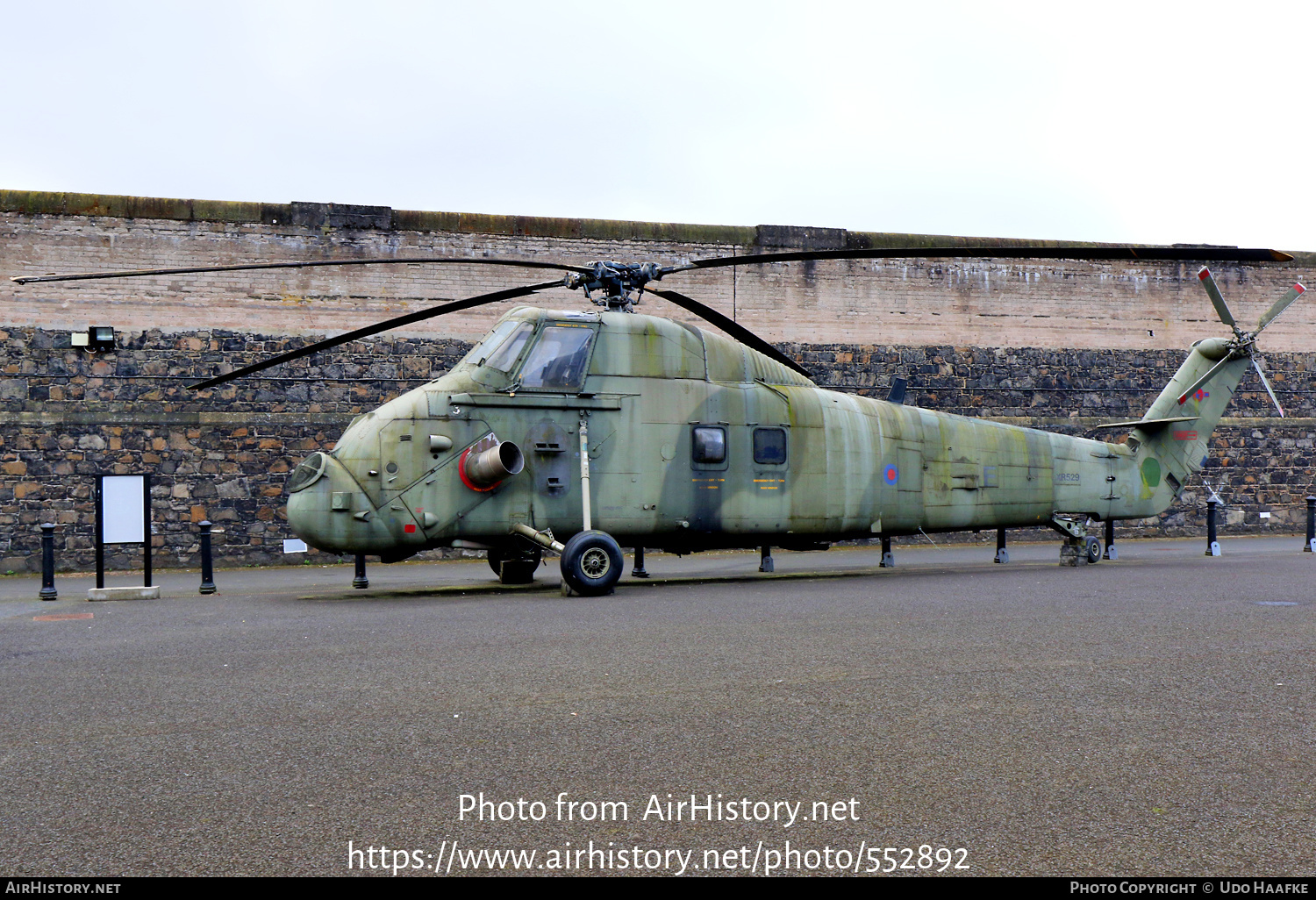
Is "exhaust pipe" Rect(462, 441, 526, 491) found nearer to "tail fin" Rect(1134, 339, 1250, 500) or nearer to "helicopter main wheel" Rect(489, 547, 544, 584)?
"helicopter main wheel" Rect(489, 547, 544, 584)

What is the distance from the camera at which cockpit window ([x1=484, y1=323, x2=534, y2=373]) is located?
10719 millimetres

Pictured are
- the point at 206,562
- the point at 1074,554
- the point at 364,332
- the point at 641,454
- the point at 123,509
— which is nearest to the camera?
the point at 364,332

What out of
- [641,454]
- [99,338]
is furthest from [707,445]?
[99,338]

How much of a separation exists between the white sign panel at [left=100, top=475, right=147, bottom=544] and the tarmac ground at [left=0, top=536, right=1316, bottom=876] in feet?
10.0

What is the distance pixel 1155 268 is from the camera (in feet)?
70.5

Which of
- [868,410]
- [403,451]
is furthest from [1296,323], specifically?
[403,451]

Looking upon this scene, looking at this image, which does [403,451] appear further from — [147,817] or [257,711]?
[147,817]

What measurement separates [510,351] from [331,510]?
240 cm

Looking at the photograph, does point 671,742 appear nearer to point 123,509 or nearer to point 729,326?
point 729,326

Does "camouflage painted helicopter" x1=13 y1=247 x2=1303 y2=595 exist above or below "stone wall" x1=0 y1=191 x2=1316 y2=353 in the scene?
below

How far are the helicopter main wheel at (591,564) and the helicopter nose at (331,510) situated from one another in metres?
1.80

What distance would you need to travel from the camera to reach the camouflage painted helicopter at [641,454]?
33.0ft

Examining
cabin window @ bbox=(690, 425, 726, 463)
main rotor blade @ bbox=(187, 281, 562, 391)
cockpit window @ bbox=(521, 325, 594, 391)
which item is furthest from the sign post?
cabin window @ bbox=(690, 425, 726, 463)

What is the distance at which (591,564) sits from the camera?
32.7 ft
